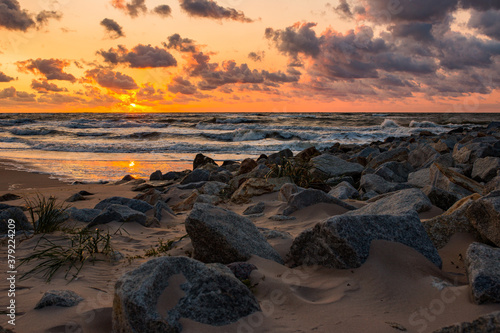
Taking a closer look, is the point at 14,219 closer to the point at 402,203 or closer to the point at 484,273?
the point at 402,203

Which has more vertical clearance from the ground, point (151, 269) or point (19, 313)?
point (151, 269)

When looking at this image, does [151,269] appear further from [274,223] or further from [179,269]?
[274,223]

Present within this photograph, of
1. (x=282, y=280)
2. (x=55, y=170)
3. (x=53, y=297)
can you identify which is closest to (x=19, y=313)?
(x=53, y=297)

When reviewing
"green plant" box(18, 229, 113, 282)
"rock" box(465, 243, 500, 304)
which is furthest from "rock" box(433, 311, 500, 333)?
"green plant" box(18, 229, 113, 282)

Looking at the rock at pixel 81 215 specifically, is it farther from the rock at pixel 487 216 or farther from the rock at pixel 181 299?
the rock at pixel 487 216

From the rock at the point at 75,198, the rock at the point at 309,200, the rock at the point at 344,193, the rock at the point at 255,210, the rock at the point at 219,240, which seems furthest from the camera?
the rock at the point at 75,198

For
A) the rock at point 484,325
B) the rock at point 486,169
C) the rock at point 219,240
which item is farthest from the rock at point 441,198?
the rock at point 484,325

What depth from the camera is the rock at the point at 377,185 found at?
19.7ft

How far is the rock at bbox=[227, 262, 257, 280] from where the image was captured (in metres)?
2.60

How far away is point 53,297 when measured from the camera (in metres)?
2.29

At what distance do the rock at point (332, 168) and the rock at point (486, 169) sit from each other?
214 cm

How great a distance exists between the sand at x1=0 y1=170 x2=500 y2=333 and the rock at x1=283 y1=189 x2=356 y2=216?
1.47m

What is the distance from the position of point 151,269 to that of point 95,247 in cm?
160

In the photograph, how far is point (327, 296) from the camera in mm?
2359
